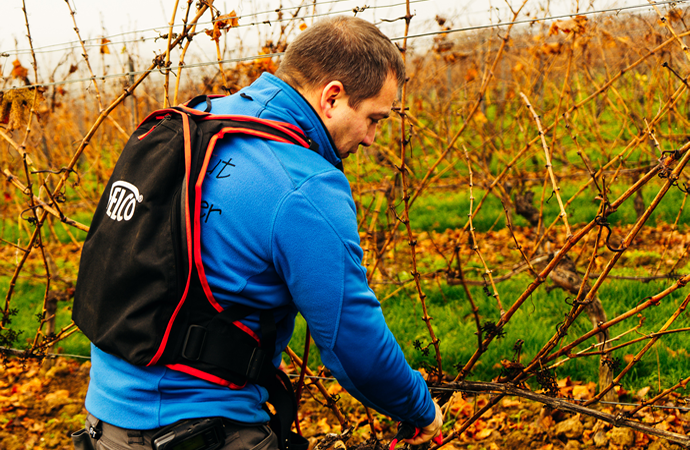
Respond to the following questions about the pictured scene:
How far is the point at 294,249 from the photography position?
1.23 meters

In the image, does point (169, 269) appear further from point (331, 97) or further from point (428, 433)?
point (428, 433)

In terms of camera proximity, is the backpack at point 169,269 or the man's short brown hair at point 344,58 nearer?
the backpack at point 169,269

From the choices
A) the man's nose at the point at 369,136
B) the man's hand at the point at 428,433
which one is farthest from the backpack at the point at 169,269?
the man's hand at the point at 428,433

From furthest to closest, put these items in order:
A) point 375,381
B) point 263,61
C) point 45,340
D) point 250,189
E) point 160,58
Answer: point 263,61 → point 45,340 → point 160,58 → point 375,381 → point 250,189

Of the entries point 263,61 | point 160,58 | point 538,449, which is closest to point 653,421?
point 538,449

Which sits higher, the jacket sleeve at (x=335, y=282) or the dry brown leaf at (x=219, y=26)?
the dry brown leaf at (x=219, y=26)

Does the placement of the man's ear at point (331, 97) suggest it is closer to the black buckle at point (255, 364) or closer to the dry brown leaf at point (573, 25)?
the black buckle at point (255, 364)

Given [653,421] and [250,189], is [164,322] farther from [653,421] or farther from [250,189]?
[653,421]

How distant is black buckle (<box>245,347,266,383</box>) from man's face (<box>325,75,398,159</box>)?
24.1 inches

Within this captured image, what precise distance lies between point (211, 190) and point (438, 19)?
8.53ft

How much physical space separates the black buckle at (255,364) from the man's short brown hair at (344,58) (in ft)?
2.35

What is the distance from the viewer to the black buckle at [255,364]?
1.38m

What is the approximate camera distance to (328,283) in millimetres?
1255

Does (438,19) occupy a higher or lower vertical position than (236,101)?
higher
